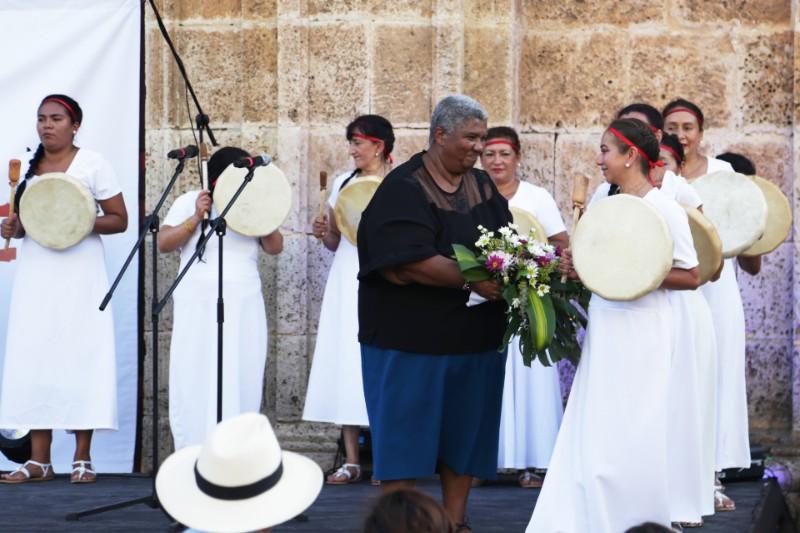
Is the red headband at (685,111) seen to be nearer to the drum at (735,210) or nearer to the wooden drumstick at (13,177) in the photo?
the drum at (735,210)

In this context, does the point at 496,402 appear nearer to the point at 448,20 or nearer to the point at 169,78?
the point at 448,20

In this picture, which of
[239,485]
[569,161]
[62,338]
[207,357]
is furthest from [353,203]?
[239,485]

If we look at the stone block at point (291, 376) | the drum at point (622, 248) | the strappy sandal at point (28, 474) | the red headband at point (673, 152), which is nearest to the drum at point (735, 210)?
the red headband at point (673, 152)

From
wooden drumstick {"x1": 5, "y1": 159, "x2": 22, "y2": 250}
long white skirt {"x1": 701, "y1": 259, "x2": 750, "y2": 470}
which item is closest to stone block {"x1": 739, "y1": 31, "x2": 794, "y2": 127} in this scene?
long white skirt {"x1": 701, "y1": 259, "x2": 750, "y2": 470}

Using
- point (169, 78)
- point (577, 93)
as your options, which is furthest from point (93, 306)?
point (577, 93)

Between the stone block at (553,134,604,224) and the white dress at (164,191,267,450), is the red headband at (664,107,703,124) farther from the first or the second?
the white dress at (164,191,267,450)

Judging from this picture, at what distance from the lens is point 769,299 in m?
8.63

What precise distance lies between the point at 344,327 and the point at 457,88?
4.96 feet

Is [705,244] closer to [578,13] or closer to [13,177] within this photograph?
[578,13]

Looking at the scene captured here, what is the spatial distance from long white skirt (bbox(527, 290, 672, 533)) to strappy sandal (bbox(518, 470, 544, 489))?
6.39 feet

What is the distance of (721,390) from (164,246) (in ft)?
9.73

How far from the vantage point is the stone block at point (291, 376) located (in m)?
8.48

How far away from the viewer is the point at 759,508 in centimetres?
696

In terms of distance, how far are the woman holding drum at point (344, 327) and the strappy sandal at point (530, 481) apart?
2.88 feet
